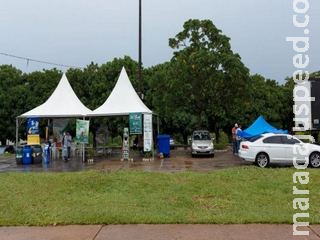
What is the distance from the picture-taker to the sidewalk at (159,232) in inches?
355

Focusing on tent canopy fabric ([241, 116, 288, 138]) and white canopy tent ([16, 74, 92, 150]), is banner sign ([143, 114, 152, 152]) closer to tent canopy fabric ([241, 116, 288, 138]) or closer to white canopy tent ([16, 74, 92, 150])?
white canopy tent ([16, 74, 92, 150])

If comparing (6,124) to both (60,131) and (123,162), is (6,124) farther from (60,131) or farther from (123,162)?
(123,162)

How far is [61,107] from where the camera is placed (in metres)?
29.2

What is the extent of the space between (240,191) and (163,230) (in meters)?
4.16

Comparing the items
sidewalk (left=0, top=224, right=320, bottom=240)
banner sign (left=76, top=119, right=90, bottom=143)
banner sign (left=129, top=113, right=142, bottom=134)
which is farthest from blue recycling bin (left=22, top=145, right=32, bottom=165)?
sidewalk (left=0, top=224, right=320, bottom=240)

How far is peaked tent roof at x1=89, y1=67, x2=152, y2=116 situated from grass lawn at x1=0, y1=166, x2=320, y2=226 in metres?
11.9

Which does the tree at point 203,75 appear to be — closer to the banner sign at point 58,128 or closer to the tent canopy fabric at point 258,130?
the tent canopy fabric at point 258,130

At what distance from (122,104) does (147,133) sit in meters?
2.58

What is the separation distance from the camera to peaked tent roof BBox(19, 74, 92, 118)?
92.8ft

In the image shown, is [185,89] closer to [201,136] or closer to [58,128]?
[201,136]

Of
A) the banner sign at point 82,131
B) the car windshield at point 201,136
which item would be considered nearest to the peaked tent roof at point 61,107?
the banner sign at point 82,131

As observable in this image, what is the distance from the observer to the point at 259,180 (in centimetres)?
1465

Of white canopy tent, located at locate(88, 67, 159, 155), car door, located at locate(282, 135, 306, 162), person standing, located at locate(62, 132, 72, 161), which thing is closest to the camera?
car door, located at locate(282, 135, 306, 162)

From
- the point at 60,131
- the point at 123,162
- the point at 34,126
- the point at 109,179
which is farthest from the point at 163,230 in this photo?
the point at 60,131
